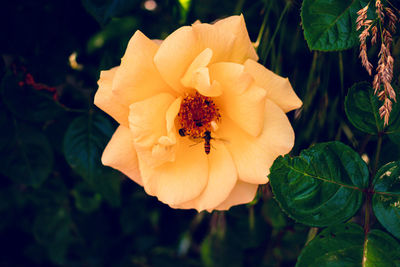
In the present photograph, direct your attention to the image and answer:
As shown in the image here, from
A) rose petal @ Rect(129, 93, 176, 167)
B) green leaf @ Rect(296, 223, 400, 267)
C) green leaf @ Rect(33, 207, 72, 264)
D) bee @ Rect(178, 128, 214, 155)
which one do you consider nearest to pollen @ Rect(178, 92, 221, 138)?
bee @ Rect(178, 128, 214, 155)

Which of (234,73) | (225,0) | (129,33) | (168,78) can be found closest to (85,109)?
(129,33)

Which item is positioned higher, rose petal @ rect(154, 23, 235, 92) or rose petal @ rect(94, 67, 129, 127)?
rose petal @ rect(154, 23, 235, 92)

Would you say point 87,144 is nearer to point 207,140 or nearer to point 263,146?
point 207,140

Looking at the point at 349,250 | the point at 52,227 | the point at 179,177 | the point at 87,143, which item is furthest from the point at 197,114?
the point at 52,227

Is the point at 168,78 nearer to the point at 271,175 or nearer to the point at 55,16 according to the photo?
the point at 271,175

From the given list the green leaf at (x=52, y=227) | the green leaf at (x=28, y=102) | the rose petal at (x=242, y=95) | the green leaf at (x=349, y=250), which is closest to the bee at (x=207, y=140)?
the rose petal at (x=242, y=95)

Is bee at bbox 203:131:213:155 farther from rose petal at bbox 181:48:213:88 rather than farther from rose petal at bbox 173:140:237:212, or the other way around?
rose petal at bbox 181:48:213:88
